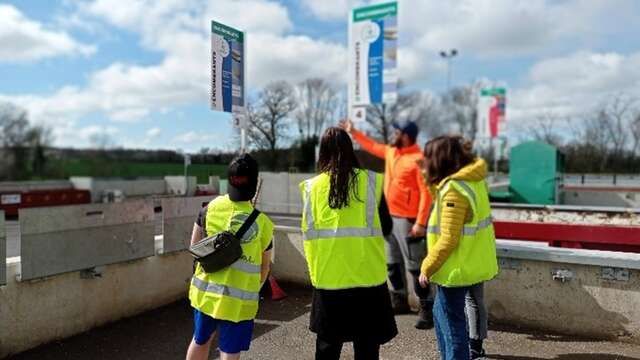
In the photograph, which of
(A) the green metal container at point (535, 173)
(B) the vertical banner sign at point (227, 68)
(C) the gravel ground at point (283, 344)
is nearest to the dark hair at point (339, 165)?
(C) the gravel ground at point (283, 344)

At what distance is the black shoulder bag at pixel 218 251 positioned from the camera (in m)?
2.98

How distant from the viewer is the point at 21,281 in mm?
4277

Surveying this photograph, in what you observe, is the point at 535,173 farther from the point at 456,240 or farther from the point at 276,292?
the point at 456,240

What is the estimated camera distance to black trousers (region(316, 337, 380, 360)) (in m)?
2.92

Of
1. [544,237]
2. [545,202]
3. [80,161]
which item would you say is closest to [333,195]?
[544,237]

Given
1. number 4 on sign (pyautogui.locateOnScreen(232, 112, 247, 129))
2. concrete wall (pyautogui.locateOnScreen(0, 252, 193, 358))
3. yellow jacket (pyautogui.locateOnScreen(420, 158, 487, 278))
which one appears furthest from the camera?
number 4 on sign (pyautogui.locateOnScreen(232, 112, 247, 129))

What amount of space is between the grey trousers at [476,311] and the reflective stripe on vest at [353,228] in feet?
4.02

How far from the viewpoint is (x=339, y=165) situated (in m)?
2.97

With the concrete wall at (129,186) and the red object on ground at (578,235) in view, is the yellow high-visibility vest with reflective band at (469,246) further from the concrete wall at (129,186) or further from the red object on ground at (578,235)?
the concrete wall at (129,186)

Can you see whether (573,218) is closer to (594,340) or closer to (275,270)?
Result: (594,340)

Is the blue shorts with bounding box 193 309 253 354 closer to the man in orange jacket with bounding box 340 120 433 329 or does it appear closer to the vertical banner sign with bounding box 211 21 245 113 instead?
the man in orange jacket with bounding box 340 120 433 329

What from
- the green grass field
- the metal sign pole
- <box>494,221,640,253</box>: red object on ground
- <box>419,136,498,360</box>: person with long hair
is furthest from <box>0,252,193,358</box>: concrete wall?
the green grass field

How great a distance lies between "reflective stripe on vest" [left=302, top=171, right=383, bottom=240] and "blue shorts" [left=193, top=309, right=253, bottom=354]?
700mm

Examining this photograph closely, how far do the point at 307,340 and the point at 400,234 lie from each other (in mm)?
1464
